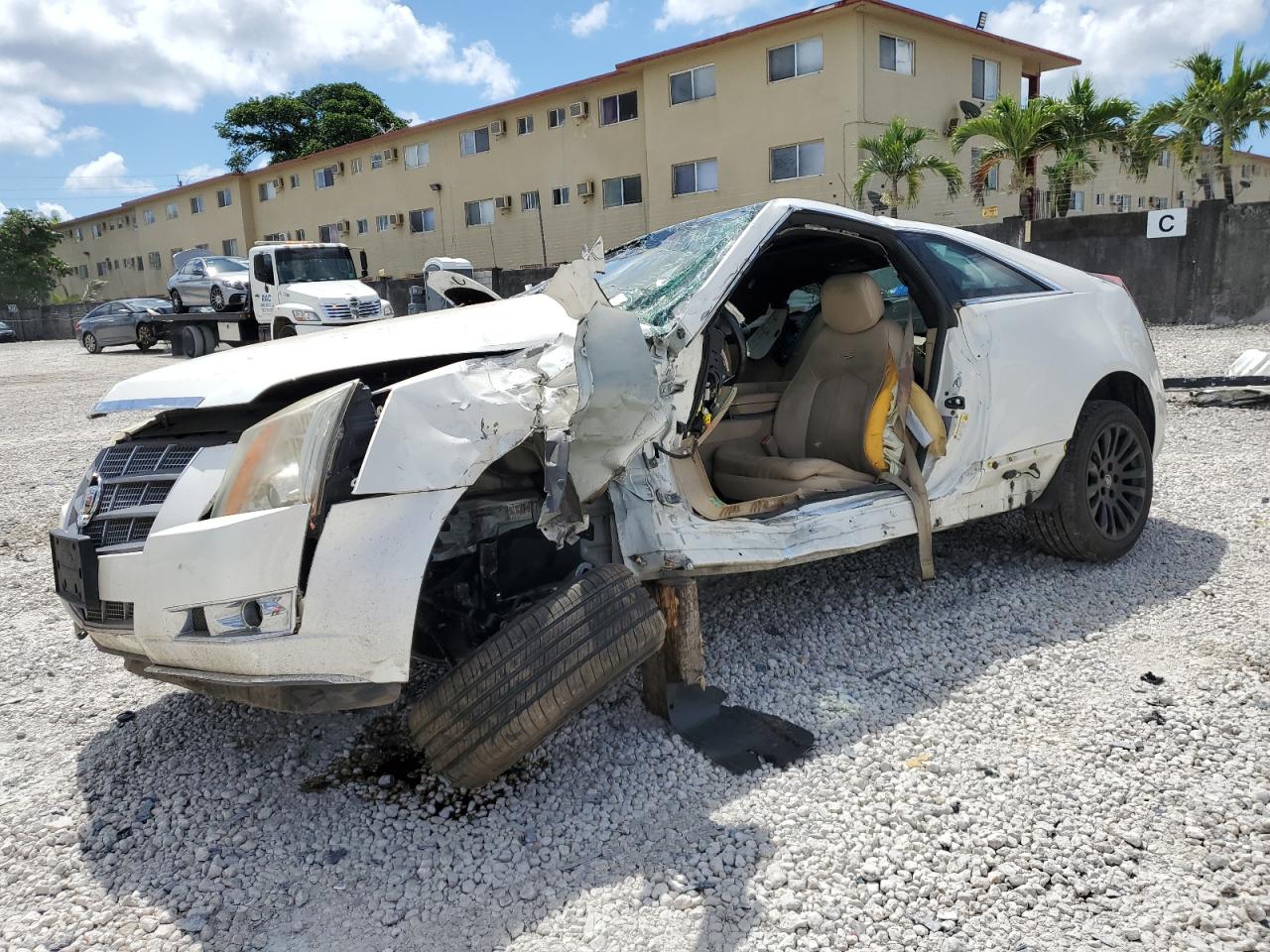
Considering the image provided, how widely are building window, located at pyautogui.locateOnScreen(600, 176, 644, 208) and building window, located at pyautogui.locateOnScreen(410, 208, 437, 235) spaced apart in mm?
8157

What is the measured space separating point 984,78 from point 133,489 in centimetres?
2731

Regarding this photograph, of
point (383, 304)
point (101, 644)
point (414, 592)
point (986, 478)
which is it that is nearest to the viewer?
point (414, 592)

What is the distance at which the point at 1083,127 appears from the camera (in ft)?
66.8

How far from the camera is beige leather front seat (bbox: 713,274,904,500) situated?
4.05 meters

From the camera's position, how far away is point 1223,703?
315 cm

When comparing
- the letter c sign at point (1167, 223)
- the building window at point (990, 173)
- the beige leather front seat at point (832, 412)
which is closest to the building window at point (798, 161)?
the building window at point (990, 173)

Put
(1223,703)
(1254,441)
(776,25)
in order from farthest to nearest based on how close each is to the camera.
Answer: (776,25)
(1254,441)
(1223,703)

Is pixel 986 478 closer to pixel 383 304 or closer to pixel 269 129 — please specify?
pixel 383 304

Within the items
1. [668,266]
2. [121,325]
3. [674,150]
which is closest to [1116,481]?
[668,266]

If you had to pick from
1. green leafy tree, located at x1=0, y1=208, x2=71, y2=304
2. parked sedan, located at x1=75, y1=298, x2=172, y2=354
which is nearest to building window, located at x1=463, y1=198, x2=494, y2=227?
parked sedan, located at x1=75, y1=298, x2=172, y2=354

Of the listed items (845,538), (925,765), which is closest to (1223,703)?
(925,765)

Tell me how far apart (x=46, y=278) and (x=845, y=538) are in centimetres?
6070

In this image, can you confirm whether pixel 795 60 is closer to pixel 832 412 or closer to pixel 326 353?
pixel 832 412

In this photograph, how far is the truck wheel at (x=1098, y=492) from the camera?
4.38 m
